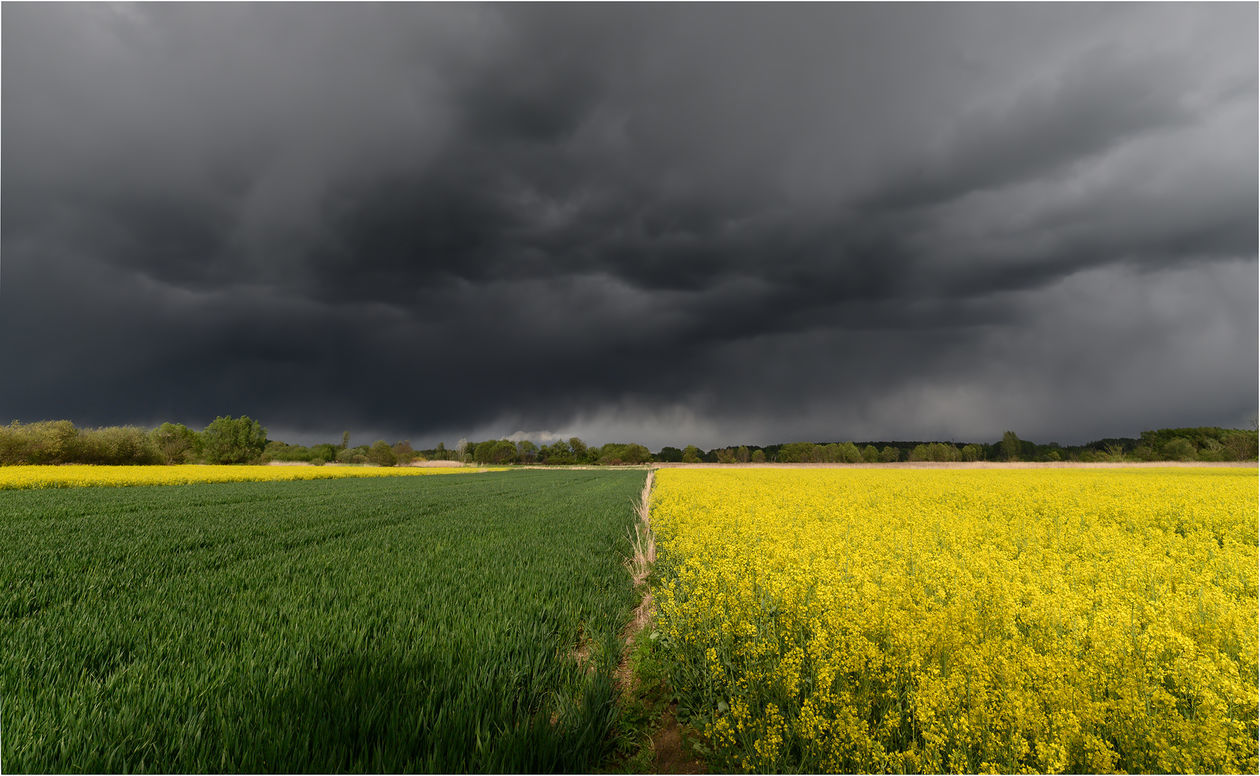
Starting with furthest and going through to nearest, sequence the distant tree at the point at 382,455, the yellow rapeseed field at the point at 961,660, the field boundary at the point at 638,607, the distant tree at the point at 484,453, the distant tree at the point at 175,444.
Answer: the distant tree at the point at 484,453 < the distant tree at the point at 382,455 < the distant tree at the point at 175,444 < the field boundary at the point at 638,607 < the yellow rapeseed field at the point at 961,660

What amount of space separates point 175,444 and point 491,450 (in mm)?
96009

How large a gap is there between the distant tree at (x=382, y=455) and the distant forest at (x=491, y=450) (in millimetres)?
228

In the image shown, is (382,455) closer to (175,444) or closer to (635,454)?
(175,444)

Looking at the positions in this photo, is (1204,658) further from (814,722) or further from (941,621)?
(814,722)

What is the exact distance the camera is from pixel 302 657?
13.4 ft

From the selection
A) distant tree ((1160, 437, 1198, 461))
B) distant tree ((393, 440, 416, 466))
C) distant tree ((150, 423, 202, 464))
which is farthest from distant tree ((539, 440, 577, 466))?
distant tree ((1160, 437, 1198, 461))

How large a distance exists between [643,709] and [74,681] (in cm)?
456

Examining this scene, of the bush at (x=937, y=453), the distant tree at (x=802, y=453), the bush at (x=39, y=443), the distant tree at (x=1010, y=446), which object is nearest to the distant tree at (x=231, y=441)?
the bush at (x=39, y=443)

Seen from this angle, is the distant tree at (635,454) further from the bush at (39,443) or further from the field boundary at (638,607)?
the field boundary at (638,607)

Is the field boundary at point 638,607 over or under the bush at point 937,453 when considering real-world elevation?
over

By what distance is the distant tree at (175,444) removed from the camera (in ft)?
202

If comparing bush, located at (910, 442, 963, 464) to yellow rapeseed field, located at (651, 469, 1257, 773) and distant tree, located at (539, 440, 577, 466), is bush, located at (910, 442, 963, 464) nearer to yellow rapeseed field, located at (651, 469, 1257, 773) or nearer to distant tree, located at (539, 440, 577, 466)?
distant tree, located at (539, 440, 577, 466)

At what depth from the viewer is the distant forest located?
158ft

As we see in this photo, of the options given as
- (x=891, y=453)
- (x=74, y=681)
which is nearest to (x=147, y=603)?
(x=74, y=681)
